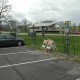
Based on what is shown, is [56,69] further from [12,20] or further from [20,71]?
[12,20]

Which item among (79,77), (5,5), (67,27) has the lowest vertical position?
(79,77)

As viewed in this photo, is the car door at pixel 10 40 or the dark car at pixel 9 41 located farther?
the car door at pixel 10 40

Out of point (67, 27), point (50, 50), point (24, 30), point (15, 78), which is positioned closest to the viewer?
point (15, 78)

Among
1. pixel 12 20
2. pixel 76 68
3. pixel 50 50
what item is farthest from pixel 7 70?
pixel 12 20

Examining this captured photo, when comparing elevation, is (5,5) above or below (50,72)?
above

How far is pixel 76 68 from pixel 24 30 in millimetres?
89520

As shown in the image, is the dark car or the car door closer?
the dark car

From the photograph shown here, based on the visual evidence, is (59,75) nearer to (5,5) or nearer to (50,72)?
(50,72)

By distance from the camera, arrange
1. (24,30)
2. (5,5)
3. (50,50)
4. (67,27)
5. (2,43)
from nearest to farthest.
A: (67,27) → (50,50) → (2,43) → (5,5) → (24,30)

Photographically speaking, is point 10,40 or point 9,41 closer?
point 9,41

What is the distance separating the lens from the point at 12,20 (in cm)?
4928

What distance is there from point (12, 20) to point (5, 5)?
371 centimetres

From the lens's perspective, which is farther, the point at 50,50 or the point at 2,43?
the point at 2,43

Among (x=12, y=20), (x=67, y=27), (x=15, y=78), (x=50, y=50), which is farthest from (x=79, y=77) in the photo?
(x=12, y=20)
